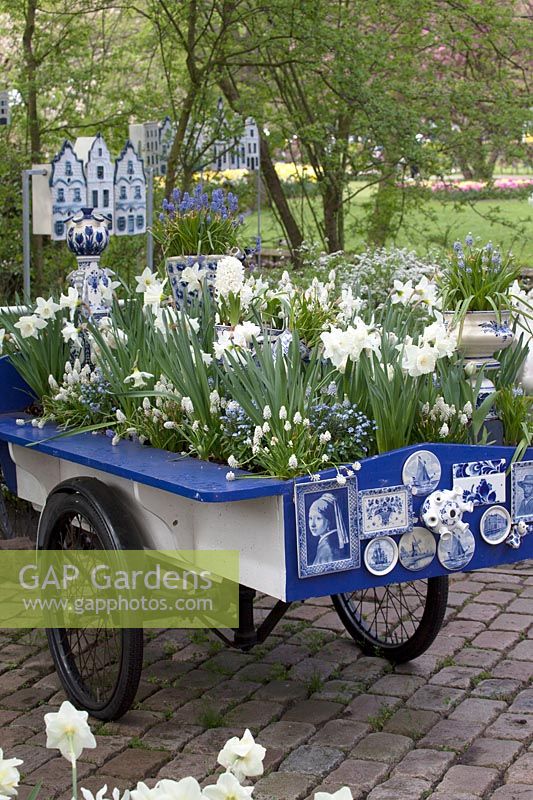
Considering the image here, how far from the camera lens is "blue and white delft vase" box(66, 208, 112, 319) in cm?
405

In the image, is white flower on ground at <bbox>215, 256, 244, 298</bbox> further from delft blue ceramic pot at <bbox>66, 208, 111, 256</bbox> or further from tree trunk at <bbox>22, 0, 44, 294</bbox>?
tree trunk at <bbox>22, 0, 44, 294</bbox>

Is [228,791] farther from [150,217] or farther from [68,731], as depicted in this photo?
[150,217]

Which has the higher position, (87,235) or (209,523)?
(87,235)

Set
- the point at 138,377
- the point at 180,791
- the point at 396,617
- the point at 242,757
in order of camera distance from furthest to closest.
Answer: the point at 396,617
the point at 138,377
the point at 242,757
the point at 180,791

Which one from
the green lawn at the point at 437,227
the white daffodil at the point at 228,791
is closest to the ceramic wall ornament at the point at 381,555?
the white daffodil at the point at 228,791

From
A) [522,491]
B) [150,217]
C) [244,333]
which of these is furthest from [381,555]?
[150,217]

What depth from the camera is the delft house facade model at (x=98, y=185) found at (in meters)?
6.60

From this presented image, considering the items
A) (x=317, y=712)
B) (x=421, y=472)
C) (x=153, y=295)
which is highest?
(x=153, y=295)

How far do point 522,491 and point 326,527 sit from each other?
62 cm

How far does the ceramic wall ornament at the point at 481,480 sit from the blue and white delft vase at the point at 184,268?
1.21 meters

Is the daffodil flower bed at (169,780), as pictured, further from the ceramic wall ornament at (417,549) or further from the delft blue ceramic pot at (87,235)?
the delft blue ceramic pot at (87,235)

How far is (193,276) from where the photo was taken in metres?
3.80

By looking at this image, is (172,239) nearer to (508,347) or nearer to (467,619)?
(508,347)

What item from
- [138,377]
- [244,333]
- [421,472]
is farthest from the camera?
[138,377]
